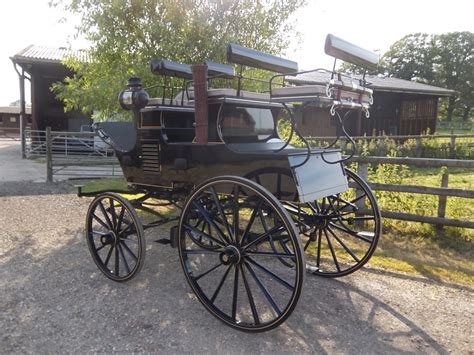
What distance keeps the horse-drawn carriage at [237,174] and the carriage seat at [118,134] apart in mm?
10

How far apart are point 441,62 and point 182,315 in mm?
59556

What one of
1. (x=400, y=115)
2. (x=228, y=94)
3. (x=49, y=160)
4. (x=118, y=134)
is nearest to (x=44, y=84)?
(x=49, y=160)

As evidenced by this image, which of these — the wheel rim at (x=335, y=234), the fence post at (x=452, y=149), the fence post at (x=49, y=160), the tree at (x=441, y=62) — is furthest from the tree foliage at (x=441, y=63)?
the wheel rim at (x=335, y=234)

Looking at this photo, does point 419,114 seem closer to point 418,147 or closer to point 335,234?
point 418,147

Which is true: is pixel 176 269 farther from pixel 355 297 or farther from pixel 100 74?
pixel 100 74

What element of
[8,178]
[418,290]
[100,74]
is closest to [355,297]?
[418,290]

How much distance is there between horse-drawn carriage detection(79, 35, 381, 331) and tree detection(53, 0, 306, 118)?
208 centimetres

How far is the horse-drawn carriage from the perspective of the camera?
103 inches

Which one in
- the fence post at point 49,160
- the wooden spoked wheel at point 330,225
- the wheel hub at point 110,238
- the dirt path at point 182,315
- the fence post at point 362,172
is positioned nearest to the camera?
the dirt path at point 182,315

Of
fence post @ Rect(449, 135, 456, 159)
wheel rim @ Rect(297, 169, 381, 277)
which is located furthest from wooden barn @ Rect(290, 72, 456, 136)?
wheel rim @ Rect(297, 169, 381, 277)

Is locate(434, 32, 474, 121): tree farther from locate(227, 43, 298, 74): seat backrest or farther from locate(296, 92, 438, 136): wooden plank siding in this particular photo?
locate(227, 43, 298, 74): seat backrest

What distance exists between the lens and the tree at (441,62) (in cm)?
4969

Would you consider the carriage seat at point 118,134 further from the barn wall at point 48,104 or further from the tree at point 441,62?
the tree at point 441,62

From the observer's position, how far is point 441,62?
173 feet
